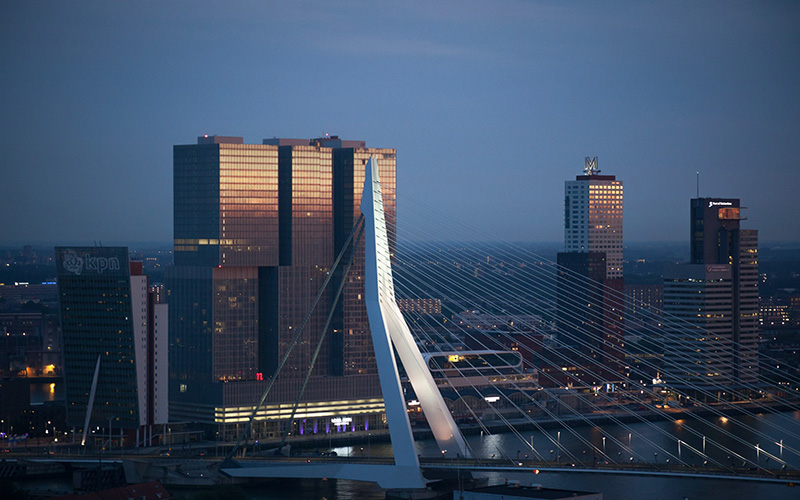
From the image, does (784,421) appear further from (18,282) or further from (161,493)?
(18,282)

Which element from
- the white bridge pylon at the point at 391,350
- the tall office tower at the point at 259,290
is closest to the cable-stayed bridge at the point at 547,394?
the white bridge pylon at the point at 391,350

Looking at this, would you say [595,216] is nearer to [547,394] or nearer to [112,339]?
[547,394]

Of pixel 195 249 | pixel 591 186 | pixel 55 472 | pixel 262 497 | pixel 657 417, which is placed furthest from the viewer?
pixel 591 186

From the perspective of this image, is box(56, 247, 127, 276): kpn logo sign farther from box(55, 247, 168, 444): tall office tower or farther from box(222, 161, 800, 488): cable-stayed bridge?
box(222, 161, 800, 488): cable-stayed bridge

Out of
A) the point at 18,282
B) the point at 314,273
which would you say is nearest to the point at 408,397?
the point at 314,273

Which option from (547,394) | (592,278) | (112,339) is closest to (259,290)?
(112,339)

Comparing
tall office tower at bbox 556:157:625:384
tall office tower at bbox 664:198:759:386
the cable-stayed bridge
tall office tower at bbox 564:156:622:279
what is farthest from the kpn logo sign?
tall office tower at bbox 564:156:622:279

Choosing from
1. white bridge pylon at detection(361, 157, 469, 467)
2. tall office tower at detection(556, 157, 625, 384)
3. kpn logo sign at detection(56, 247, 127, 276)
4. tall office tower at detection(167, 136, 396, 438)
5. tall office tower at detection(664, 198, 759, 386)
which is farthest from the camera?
tall office tower at detection(664, 198, 759, 386)
